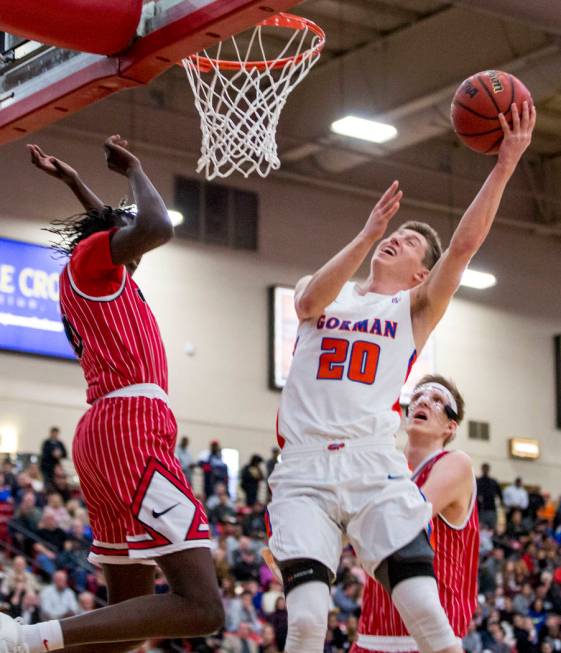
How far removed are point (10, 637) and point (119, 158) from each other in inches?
76.9

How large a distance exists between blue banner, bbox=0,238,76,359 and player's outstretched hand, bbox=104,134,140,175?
1628cm

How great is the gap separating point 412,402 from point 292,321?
18.2 meters

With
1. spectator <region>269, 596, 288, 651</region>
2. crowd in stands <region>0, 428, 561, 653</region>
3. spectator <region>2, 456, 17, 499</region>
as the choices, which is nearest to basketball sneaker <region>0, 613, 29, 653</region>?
crowd in stands <region>0, 428, 561, 653</region>

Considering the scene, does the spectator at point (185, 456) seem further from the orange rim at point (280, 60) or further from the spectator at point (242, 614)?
the orange rim at point (280, 60)

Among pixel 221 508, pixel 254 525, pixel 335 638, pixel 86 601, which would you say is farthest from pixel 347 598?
pixel 86 601

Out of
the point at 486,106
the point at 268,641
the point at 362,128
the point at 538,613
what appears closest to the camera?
the point at 486,106

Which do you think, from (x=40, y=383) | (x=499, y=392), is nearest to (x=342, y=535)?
(x=40, y=383)

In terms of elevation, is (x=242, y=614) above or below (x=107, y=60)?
below

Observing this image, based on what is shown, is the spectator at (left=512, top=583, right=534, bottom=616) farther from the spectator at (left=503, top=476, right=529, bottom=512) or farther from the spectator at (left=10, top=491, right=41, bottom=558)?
the spectator at (left=10, top=491, right=41, bottom=558)

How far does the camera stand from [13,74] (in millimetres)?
6398

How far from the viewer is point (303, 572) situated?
16.4 feet

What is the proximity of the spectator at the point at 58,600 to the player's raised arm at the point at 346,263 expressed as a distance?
8.49m

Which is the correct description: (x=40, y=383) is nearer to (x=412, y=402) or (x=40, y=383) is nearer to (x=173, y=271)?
(x=173, y=271)

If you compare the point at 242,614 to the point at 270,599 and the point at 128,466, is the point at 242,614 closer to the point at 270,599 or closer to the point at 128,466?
the point at 270,599
